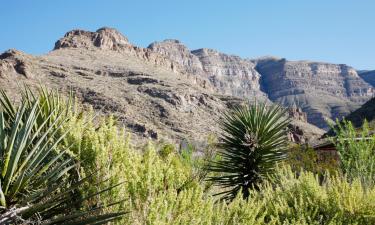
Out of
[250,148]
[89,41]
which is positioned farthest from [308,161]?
[89,41]

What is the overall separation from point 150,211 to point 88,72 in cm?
11544

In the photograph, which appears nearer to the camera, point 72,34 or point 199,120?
point 199,120

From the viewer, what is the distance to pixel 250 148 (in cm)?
996

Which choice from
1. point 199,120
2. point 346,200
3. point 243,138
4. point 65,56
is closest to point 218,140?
point 243,138

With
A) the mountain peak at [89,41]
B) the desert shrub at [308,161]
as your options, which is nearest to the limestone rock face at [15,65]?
the mountain peak at [89,41]

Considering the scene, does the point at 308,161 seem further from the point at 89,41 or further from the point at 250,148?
the point at 89,41

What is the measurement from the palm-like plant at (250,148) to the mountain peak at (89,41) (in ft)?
511

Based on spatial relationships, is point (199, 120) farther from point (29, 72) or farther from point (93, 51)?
point (93, 51)

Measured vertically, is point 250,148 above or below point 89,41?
below

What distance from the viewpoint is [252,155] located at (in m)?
9.91

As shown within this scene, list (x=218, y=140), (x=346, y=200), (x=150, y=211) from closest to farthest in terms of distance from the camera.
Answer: (x=150, y=211)
(x=346, y=200)
(x=218, y=140)

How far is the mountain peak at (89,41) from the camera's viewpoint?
532 feet

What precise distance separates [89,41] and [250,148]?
168 m

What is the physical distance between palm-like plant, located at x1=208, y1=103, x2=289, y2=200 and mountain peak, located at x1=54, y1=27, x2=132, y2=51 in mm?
155621
